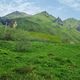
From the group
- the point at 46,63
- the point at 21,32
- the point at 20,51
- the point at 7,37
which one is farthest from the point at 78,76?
the point at 21,32

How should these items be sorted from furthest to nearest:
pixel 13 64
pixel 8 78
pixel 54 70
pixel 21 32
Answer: pixel 21 32 → pixel 13 64 → pixel 54 70 → pixel 8 78

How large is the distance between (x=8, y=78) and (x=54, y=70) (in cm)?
781

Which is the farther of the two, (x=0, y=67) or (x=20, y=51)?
(x=20, y=51)

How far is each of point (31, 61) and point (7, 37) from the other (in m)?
36.1

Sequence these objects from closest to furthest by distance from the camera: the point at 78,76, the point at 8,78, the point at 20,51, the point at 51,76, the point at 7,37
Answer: the point at 8,78 < the point at 51,76 < the point at 78,76 < the point at 20,51 < the point at 7,37

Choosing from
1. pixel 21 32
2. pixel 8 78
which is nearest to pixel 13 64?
pixel 8 78

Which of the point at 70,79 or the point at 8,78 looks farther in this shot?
the point at 70,79

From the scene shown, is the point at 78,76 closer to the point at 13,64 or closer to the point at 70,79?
the point at 70,79

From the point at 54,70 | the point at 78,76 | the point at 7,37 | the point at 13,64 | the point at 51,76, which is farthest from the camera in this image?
the point at 7,37

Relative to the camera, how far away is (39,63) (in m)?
32.2

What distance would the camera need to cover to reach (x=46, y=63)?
3194cm

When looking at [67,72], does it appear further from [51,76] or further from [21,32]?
[21,32]

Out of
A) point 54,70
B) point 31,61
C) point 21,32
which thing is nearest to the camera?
point 54,70

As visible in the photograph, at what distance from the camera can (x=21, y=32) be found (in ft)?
245
